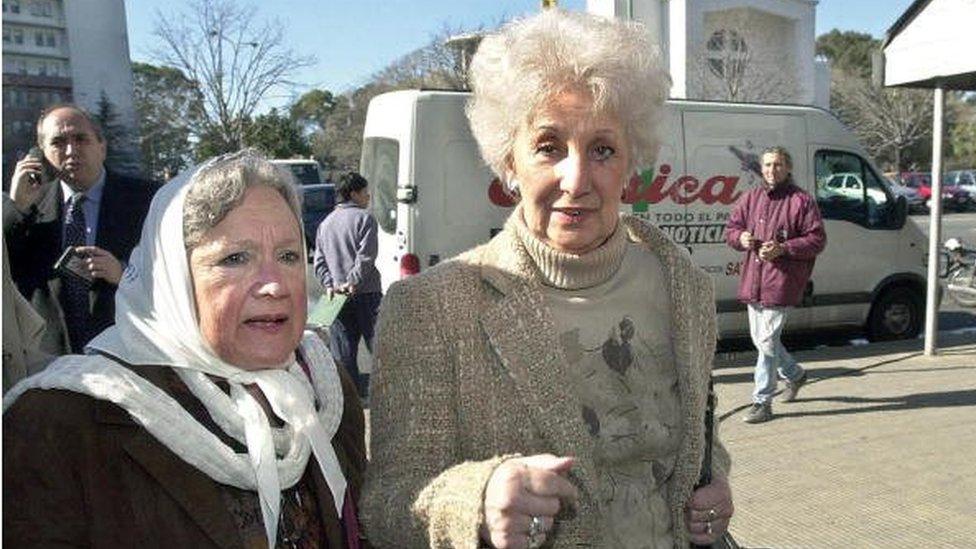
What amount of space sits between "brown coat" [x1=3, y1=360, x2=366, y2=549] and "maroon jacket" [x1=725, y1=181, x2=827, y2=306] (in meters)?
5.68

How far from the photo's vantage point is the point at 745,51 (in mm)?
44094

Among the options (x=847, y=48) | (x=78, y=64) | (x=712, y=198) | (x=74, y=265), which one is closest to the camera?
(x=74, y=265)

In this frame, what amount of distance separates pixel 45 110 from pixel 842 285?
817 cm

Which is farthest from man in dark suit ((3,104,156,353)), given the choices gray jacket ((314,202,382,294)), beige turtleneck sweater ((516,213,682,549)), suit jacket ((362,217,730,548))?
gray jacket ((314,202,382,294))

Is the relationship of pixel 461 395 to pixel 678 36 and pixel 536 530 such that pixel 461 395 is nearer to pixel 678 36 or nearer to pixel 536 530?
pixel 536 530

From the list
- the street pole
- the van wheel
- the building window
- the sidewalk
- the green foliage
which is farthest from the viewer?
the building window

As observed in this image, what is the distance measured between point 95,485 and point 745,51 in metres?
45.8

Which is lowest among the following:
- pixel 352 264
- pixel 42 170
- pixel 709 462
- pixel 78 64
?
pixel 352 264

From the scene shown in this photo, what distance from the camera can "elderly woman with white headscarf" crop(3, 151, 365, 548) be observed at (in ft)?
5.44

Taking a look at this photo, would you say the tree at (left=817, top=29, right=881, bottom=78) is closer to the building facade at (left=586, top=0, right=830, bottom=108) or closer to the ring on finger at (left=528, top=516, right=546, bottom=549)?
the building facade at (left=586, top=0, right=830, bottom=108)

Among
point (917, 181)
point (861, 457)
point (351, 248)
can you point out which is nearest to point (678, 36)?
point (917, 181)

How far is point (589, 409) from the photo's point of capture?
6.36 feet

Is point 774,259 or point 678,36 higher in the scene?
point 678,36

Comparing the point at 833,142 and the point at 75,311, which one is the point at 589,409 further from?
the point at 833,142
